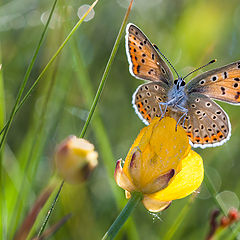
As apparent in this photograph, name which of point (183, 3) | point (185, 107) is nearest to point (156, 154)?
point (185, 107)

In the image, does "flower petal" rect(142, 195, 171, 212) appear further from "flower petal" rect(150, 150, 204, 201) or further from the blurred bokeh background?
the blurred bokeh background

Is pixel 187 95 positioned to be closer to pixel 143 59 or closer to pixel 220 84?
pixel 220 84

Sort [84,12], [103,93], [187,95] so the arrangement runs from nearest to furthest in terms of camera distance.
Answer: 1. [187,95]
2. [103,93]
3. [84,12]

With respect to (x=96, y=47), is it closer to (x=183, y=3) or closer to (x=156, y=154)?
(x=183, y=3)

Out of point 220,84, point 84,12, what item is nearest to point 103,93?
point 84,12

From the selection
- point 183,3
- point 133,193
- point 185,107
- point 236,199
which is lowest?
point 236,199

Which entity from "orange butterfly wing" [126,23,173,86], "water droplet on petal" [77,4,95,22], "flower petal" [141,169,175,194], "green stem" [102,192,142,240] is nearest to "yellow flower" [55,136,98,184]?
"green stem" [102,192,142,240]
